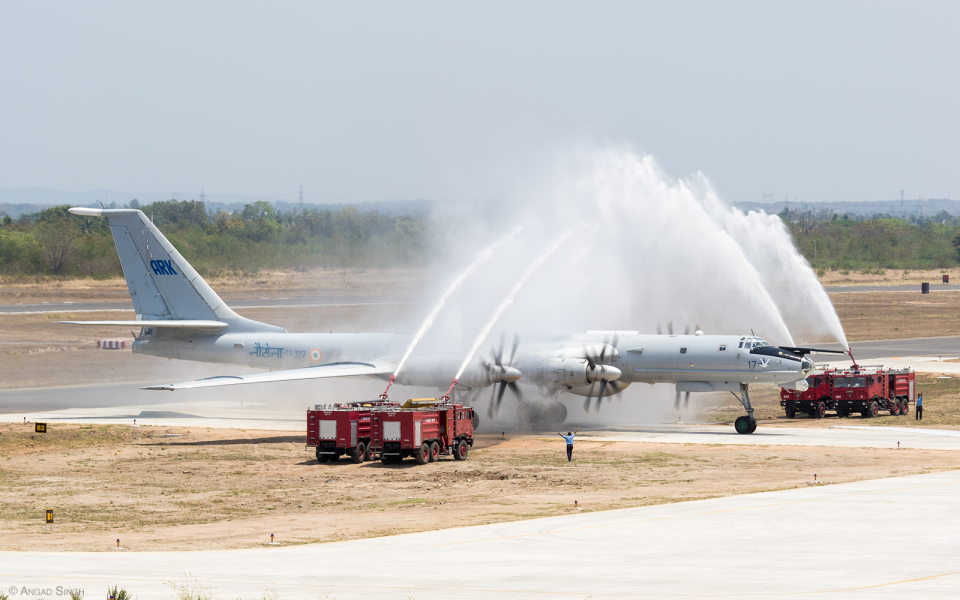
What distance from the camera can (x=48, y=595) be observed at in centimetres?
1862

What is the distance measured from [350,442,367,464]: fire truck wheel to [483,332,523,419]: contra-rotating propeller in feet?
27.4

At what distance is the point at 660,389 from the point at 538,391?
9.70 m

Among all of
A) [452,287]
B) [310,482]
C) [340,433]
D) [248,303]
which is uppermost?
[248,303]

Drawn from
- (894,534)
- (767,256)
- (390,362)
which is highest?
(767,256)

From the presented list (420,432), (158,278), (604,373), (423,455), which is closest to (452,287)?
(604,373)

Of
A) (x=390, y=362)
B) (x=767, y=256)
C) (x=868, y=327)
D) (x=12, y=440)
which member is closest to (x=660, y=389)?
(x=767, y=256)

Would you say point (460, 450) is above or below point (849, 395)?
below

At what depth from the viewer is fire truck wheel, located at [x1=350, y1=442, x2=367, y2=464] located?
3919 cm

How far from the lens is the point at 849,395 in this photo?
53.6 meters

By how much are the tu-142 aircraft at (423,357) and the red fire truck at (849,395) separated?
630 centimetres

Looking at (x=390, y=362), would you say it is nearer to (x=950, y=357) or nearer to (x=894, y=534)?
Result: (x=894, y=534)

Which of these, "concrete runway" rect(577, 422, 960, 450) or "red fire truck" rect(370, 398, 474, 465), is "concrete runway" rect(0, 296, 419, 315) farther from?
"red fire truck" rect(370, 398, 474, 465)

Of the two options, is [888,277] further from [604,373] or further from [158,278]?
[158,278]

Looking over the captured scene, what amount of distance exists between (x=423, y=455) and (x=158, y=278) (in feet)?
76.3
